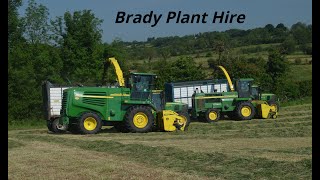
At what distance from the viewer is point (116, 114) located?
20062 millimetres

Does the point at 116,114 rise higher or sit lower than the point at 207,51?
lower

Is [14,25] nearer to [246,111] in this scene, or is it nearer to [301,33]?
[246,111]

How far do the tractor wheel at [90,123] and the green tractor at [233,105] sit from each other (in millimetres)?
8198

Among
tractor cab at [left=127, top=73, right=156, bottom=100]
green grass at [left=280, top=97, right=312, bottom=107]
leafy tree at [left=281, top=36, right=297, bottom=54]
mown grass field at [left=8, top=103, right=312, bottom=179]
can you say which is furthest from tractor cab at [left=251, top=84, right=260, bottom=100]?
leafy tree at [left=281, top=36, right=297, bottom=54]

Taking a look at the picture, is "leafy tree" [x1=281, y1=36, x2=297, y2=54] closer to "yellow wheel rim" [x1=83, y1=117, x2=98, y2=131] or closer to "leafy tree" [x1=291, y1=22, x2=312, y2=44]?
"leafy tree" [x1=291, y1=22, x2=312, y2=44]

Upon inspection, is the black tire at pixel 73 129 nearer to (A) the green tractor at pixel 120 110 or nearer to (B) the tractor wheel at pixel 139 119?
(A) the green tractor at pixel 120 110

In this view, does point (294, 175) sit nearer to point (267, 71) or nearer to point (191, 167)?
point (191, 167)

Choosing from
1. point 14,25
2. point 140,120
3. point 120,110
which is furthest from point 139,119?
point 14,25

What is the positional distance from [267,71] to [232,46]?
9058 millimetres

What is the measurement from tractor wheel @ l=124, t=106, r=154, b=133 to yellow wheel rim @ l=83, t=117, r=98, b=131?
127 centimetres

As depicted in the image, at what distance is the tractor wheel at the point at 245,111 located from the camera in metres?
26.4

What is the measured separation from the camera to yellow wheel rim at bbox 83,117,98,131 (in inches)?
771
